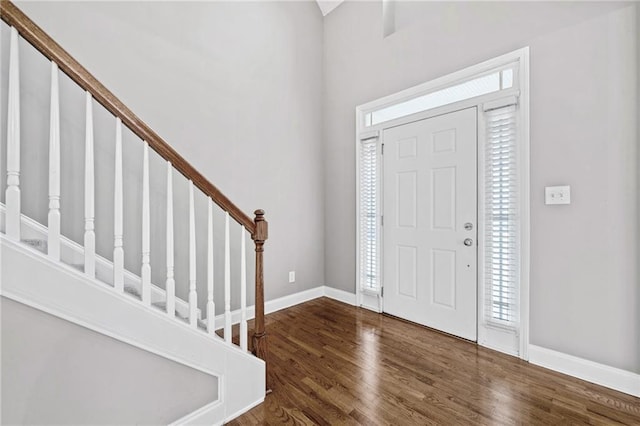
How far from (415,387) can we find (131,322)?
1717 mm

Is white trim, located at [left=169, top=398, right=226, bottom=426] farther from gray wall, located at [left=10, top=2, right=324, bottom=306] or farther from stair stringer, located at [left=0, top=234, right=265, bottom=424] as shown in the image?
gray wall, located at [left=10, top=2, right=324, bottom=306]

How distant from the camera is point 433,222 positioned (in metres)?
2.68

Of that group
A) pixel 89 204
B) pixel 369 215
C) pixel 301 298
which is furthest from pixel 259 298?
pixel 369 215

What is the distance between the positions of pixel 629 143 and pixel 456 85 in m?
1.29

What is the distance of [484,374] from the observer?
193 cm

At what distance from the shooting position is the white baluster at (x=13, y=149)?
100 centimetres

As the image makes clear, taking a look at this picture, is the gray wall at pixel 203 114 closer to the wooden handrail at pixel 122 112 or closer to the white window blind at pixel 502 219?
the wooden handrail at pixel 122 112

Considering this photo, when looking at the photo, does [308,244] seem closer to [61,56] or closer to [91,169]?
[91,169]

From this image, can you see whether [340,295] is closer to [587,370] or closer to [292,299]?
[292,299]

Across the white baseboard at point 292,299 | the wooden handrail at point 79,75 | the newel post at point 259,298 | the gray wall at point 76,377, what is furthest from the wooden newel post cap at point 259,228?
the white baseboard at point 292,299

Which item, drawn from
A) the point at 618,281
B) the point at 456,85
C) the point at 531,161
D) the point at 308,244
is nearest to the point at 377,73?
the point at 456,85

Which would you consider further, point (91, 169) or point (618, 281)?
point (618, 281)

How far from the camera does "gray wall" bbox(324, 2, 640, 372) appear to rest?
175cm

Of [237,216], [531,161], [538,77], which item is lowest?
[237,216]
